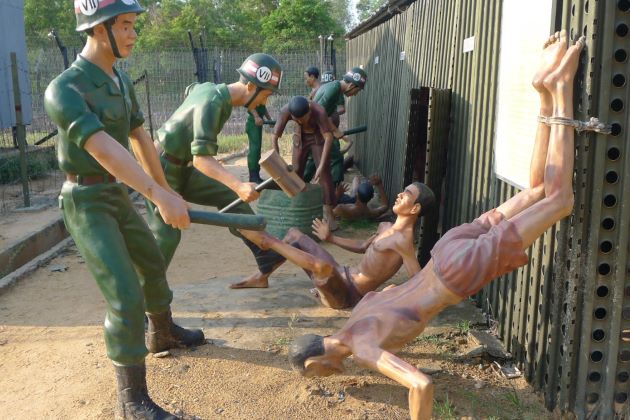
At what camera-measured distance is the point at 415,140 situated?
564cm

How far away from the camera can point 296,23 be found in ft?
90.8

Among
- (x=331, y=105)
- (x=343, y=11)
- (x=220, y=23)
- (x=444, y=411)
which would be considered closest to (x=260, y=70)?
(x=444, y=411)

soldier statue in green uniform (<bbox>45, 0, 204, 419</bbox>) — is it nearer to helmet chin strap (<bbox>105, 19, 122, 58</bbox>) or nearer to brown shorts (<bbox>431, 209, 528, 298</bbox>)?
helmet chin strap (<bbox>105, 19, 122, 58</bbox>)

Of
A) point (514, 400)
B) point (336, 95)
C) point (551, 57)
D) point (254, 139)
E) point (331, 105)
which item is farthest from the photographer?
point (254, 139)

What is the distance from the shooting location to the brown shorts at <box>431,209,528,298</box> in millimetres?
2998

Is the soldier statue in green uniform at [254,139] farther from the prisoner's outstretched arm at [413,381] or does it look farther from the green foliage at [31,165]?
the prisoner's outstretched arm at [413,381]

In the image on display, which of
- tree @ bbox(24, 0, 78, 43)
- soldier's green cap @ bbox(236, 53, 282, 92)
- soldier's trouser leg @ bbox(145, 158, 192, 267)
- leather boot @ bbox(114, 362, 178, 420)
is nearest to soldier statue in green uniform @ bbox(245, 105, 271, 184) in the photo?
soldier's trouser leg @ bbox(145, 158, 192, 267)

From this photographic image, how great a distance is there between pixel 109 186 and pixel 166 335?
1232 millimetres

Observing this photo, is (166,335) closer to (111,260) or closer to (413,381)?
(111,260)

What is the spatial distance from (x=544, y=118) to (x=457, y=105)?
7.73ft

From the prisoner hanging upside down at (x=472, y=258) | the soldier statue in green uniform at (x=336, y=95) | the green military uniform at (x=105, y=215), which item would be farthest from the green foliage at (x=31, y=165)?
the prisoner hanging upside down at (x=472, y=258)

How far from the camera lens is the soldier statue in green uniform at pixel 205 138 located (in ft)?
13.6

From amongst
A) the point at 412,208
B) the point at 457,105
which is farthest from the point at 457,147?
the point at 412,208

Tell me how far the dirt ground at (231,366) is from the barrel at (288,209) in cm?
90
